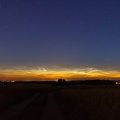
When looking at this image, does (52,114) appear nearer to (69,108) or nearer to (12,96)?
(69,108)

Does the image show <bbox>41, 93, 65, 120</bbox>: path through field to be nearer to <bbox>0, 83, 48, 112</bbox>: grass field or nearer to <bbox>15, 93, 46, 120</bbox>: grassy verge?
<bbox>15, 93, 46, 120</bbox>: grassy verge

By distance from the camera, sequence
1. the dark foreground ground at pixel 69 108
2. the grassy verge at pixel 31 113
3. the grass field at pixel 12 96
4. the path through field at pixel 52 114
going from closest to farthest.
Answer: the dark foreground ground at pixel 69 108 < the path through field at pixel 52 114 < the grassy verge at pixel 31 113 < the grass field at pixel 12 96

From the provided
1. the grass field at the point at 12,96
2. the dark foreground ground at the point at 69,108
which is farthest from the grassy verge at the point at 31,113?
the grass field at the point at 12,96

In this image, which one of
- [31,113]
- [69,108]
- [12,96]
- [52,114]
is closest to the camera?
[52,114]

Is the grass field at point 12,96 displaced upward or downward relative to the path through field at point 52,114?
upward

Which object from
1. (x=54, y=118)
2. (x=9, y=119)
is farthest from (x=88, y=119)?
(x=9, y=119)

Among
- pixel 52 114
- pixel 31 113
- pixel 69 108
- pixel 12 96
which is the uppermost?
pixel 12 96

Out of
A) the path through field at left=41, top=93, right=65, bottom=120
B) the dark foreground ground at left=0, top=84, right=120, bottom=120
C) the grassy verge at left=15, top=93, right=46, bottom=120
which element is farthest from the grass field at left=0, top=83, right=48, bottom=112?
the path through field at left=41, top=93, right=65, bottom=120

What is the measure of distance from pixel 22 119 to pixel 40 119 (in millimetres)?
1118

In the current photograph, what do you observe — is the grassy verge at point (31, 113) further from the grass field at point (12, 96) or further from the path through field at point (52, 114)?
the grass field at point (12, 96)

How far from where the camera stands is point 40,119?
20.0m

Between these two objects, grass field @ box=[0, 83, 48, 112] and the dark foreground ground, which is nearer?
the dark foreground ground

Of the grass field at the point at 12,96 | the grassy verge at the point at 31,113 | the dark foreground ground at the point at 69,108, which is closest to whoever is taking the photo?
the dark foreground ground at the point at 69,108

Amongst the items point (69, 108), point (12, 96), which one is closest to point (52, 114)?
point (69, 108)
